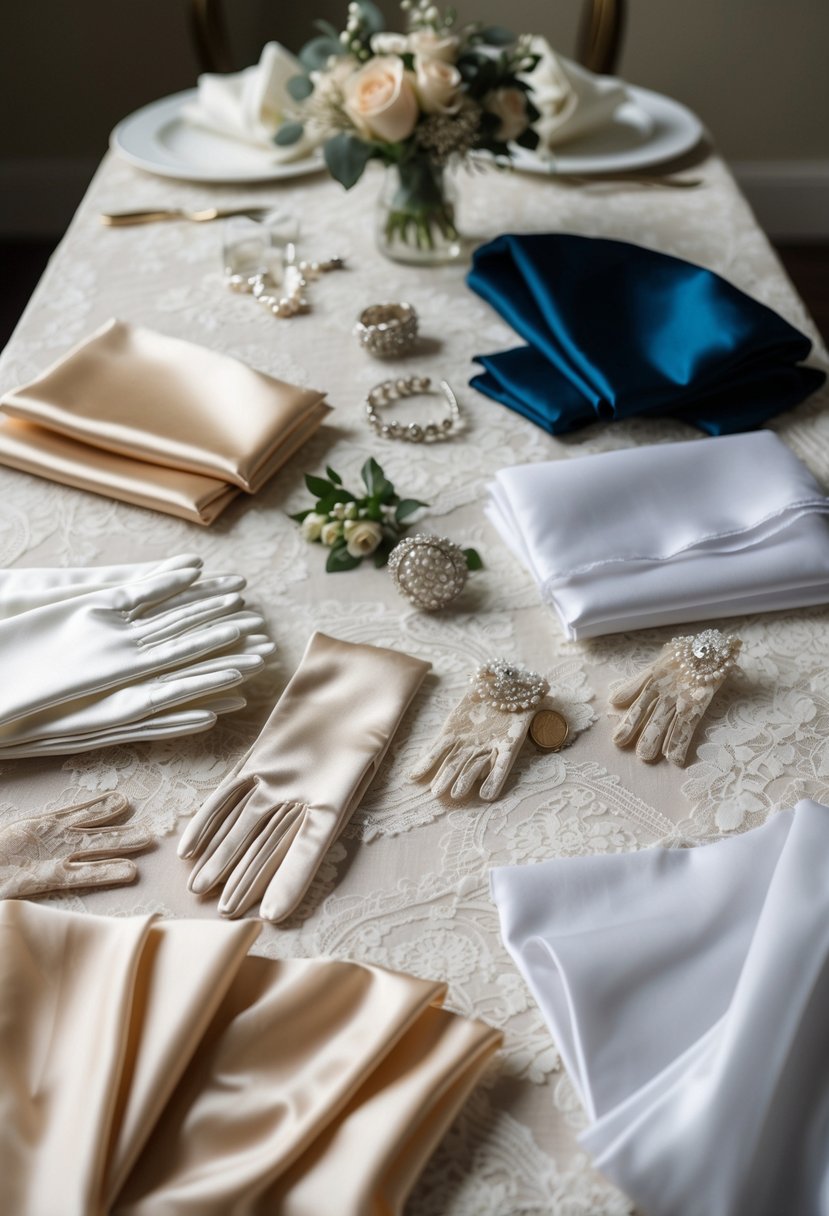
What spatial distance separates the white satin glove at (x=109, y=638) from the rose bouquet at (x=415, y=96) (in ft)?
2.67

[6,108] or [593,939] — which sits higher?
[593,939]

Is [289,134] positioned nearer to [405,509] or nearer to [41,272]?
[405,509]

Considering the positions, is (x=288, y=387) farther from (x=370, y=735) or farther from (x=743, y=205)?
(x=743, y=205)

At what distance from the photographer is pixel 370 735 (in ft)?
3.35

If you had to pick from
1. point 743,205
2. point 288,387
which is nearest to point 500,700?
point 288,387

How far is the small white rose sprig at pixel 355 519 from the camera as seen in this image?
49.5 inches

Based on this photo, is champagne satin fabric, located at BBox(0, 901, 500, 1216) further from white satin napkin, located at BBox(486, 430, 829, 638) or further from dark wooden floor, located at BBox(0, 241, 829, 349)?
dark wooden floor, located at BBox(0, 241, 829, 349)

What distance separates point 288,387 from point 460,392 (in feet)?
0.83

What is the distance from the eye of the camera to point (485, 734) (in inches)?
40.5

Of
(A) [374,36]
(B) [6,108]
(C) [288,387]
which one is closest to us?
(C) [288,387]

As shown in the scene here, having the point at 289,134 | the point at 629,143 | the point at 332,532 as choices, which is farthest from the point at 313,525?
the point at 629,143

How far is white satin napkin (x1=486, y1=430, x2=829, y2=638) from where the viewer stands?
3.80 ft

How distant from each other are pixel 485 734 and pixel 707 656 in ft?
0.76

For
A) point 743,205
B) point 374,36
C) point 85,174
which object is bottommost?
point 85,174
